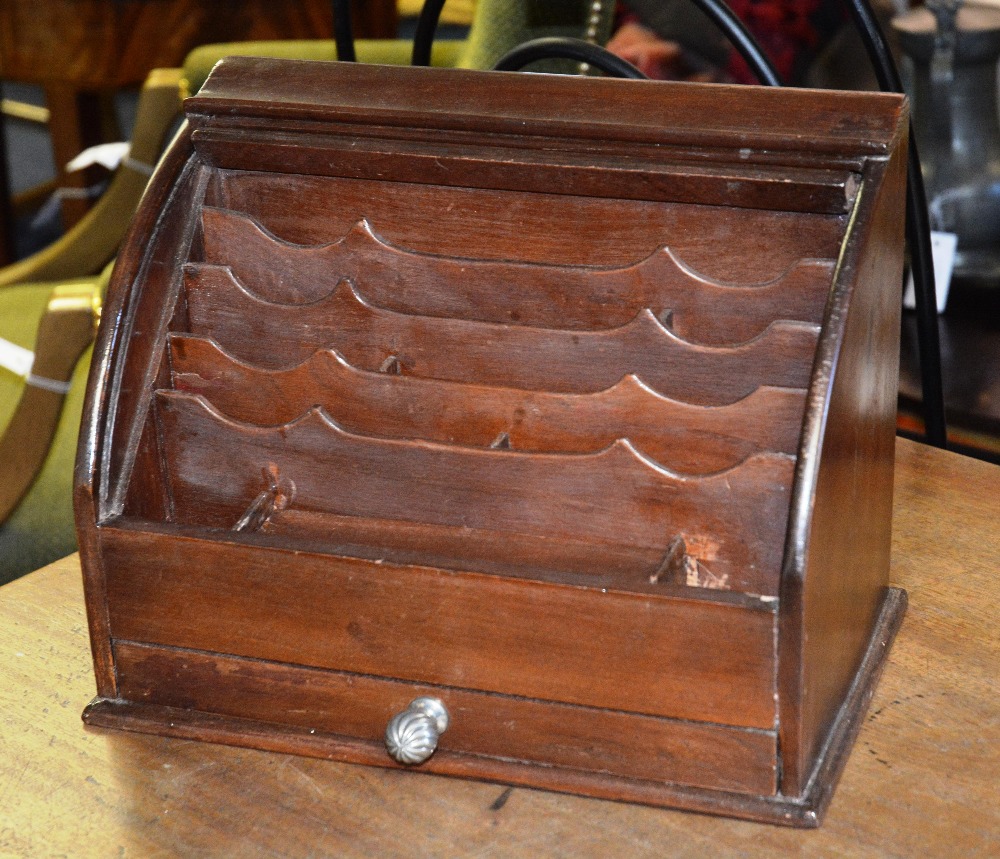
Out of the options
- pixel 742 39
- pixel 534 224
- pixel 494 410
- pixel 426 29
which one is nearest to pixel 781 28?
pixel 426 29

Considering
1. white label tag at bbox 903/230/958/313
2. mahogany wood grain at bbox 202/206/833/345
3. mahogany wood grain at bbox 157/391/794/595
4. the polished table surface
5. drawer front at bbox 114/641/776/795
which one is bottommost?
white label tag at bbox 903/230/958/313

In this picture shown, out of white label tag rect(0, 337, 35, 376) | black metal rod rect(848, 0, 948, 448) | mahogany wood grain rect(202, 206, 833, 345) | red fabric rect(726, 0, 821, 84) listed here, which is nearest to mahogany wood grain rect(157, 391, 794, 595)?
mahogany wood grain rect(202, 206, 833, 345)

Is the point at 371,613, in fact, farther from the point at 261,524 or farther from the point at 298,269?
the point at 298,269

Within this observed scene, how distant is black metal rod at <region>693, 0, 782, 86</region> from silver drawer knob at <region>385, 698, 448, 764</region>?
59 cm

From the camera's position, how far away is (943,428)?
123 cm

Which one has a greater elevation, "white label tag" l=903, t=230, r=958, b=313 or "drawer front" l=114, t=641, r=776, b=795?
"drawer front" l=114, t=641, r=776, b=795

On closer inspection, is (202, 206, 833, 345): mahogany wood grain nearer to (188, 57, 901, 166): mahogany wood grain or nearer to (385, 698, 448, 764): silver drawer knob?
A: (188, 57, 901, 166): mahogany wood grain

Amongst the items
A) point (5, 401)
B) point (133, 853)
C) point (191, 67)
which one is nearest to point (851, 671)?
point (133, 853)

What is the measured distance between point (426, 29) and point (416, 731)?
2.48 feet

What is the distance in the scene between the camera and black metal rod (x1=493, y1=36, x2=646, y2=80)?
3.76 feet

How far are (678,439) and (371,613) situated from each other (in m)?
0.21

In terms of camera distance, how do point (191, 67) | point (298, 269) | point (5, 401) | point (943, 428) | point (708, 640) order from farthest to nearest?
1. point (191, 67)
2. point (5, 401)
3. point (943, 428)
4. point (298, 269)
5. point (708, 640)

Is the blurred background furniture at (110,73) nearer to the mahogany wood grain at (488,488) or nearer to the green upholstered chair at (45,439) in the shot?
the green upholstered chair at (45,439)

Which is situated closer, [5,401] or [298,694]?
[298,694]
